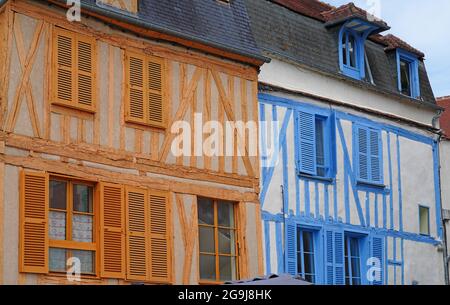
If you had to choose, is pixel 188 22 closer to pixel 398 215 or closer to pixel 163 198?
pixel 163 198

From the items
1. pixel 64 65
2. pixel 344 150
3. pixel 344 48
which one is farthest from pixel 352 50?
pixel 64 65

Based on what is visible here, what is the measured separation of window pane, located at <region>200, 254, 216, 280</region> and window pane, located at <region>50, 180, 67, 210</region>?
8.56 ft

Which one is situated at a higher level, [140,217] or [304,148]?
[304,148]

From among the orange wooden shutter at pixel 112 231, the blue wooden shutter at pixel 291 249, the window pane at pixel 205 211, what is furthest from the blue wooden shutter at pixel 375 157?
the orange wooden shutter at pixel 112 231

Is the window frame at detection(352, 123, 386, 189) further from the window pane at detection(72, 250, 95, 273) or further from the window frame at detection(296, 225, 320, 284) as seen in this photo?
the window pane at detection(72, 250, 95, 273)

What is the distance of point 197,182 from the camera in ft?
52.0

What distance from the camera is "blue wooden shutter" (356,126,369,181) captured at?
19.1 meters

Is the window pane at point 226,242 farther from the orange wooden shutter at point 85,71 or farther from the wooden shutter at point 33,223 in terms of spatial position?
the wooden shutter at point 33,223

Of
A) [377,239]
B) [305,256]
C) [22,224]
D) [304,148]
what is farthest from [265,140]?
[22,224]

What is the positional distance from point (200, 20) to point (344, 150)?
13.3ft

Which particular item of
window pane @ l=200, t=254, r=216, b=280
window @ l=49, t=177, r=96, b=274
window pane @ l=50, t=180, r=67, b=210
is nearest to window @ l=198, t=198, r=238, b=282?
window pane @ l=200, t=254, r=216, b=280

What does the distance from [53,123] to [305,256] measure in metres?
5.75

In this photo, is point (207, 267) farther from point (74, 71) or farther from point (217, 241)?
point (74, 71)

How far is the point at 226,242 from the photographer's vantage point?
1616 centimetres
